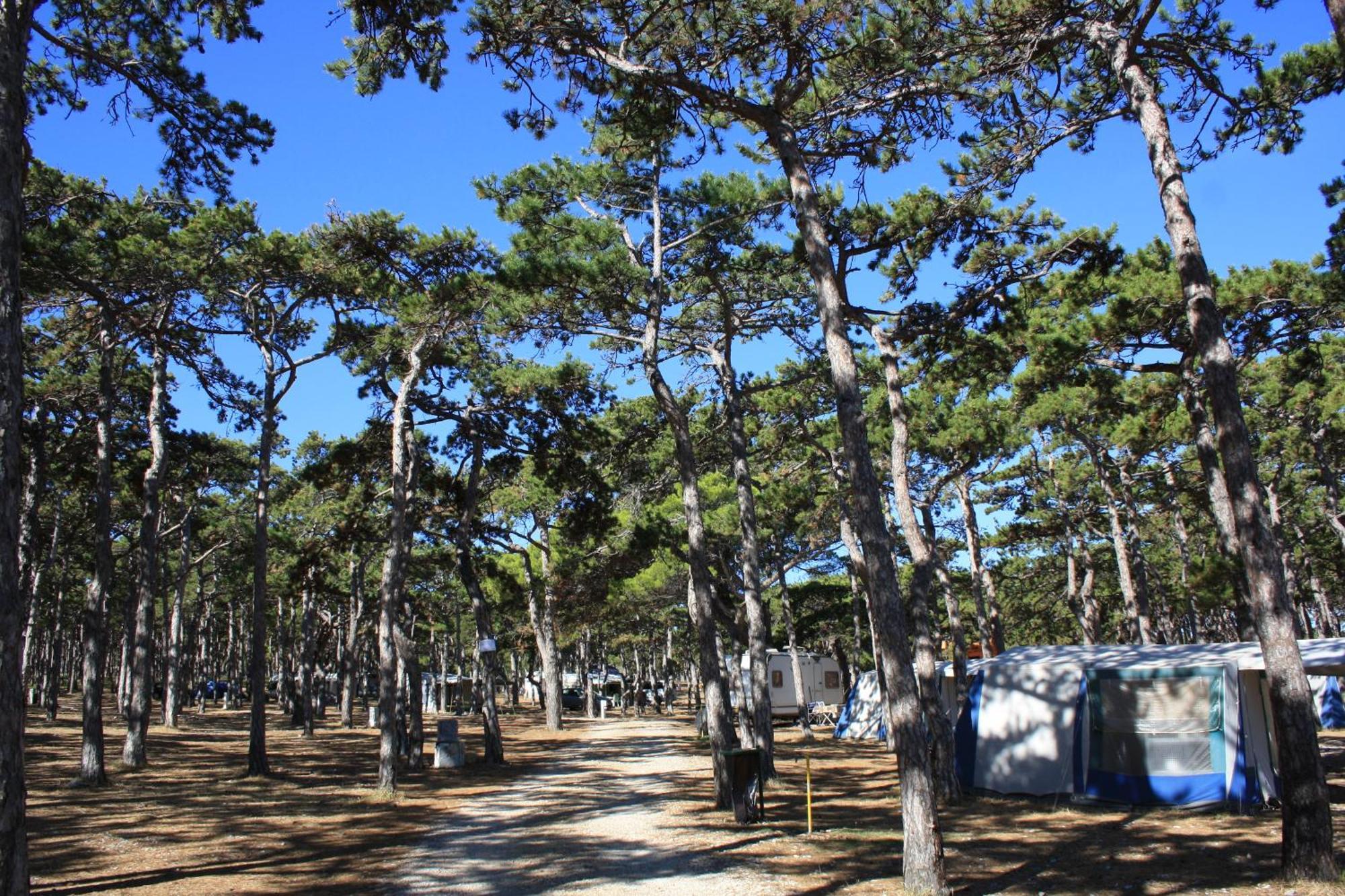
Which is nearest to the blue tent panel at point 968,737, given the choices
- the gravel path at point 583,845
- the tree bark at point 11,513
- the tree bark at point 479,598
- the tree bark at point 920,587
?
the tree bark at point 920,587

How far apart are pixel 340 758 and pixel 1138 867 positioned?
47.6ft

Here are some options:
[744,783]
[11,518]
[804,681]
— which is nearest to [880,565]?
[744,783]

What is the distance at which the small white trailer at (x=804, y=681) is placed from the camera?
96.2ft

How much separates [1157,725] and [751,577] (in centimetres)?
554

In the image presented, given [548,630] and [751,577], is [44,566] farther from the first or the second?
[751,577]

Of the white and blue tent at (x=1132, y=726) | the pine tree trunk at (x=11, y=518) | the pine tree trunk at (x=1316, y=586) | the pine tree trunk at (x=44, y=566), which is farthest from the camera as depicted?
the pine tree trunk at (x=1316, y=586)

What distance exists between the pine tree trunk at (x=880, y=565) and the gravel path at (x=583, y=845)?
44.9 inches

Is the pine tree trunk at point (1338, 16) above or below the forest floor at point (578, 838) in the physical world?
above

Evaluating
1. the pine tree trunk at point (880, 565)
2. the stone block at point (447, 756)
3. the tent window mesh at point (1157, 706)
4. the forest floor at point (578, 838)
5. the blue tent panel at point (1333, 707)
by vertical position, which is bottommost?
the blue tent panel at point (1333, 707)

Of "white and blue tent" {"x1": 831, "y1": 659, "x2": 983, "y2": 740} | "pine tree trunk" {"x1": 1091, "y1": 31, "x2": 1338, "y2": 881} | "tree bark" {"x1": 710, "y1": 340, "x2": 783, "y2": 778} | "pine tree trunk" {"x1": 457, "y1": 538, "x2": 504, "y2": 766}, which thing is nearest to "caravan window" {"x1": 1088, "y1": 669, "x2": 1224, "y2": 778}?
"pine tree trunk" {"x1": 1091, "y1": 31, "x2": 1338, "y2": 881}

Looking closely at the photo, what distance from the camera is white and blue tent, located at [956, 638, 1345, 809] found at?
33.3ft

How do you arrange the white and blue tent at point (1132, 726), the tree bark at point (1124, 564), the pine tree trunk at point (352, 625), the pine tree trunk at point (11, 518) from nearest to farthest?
the pine tree trunk at point (11, 518) → the white and blue tent at point (1132, 726) → the tree bark at point (1124, 564) → the pine tree trunk at point (352, 625)

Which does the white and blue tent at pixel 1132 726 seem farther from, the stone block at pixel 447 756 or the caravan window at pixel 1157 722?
the stone block at pixel 447 756

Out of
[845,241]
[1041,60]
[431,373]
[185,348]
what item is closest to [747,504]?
[845,241]
